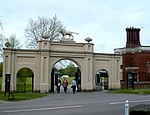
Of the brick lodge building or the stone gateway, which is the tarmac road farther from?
the brick lodge building

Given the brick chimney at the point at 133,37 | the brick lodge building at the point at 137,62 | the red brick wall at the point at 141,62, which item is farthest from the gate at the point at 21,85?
the brick chimney at the point at 133,37

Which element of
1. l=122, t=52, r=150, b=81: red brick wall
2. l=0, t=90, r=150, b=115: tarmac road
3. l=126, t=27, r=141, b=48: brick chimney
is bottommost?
l=0, t=90, r=150, b=115: tarmac road

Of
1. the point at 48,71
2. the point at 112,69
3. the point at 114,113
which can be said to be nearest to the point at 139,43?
the point at 112,69

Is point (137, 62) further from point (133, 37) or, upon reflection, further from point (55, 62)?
point (55, 62)

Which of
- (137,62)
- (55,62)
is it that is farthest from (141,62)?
(55,62)

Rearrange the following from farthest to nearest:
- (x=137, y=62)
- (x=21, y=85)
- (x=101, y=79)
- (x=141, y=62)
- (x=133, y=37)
Answer: (x=133, y=37)
(x=137, y=62)
(x=141, y=62)
(x=101, y=79)
(x=21, y=85)

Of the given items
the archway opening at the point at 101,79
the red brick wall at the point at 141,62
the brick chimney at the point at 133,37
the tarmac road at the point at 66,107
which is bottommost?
the tarmac road at the point at 66,107

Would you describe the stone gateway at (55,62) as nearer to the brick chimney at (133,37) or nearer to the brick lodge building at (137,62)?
the brick lodge building at (137,62)

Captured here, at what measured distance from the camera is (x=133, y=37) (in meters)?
63.3

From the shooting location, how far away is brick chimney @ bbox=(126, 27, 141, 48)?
6284 centimetres

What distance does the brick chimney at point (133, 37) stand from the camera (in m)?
62.8

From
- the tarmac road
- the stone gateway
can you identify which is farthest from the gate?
the tarmac road

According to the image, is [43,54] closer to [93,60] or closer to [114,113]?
[93,60]

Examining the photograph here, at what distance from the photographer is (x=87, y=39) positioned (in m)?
37.5
